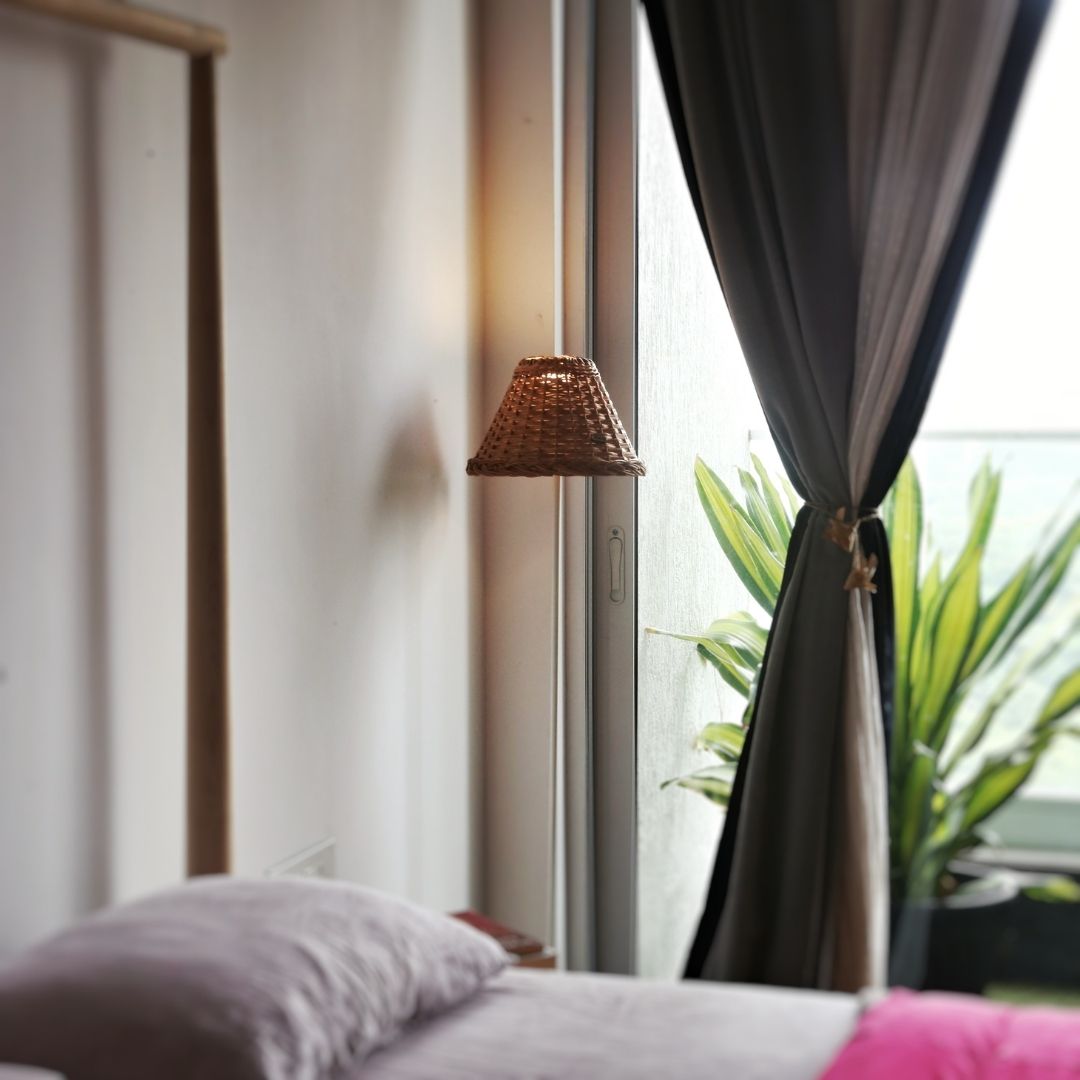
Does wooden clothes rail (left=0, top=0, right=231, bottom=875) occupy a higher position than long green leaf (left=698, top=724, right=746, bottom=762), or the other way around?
wooden clothes rail (left=0, top=0, right=231, bottom=875)

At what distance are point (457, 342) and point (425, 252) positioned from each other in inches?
8.0

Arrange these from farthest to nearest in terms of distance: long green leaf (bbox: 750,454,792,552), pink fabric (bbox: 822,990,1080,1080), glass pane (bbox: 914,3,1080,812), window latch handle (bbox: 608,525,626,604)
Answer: window latch handle (bbox: 608,525,626,604)
long green leaf (bbox: 750,454,792,552)
glass pane (bbox: 914,3,1080,812)
pink fabric (bbox: 822,990,1080,1080)

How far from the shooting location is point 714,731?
108 inches

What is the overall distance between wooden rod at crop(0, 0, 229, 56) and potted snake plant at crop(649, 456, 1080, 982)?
4.59ft

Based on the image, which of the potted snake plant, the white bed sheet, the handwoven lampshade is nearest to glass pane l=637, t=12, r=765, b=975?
the potted snake plant

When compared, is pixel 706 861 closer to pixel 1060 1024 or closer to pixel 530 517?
pixel 530 517

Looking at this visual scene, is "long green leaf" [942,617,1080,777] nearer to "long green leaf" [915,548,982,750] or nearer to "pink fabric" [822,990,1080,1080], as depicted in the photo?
"long green leaf" [915,548,982,750]

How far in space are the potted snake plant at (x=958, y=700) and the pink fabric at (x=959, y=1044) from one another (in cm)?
87

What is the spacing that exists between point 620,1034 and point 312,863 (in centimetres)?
77

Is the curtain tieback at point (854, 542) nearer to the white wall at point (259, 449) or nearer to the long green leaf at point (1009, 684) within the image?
the long green leaf at point (1009, 684)

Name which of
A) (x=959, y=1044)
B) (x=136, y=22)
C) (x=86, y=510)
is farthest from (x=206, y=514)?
(x=959, y=1044)

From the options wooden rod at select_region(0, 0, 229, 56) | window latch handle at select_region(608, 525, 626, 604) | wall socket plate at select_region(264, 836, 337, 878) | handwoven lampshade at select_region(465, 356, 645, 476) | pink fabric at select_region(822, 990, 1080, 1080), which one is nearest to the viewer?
pink fabric at select_region(822, 990, 1080, 1080)

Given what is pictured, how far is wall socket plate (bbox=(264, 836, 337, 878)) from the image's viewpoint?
7.01 ft

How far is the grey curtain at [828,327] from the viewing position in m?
2.38
